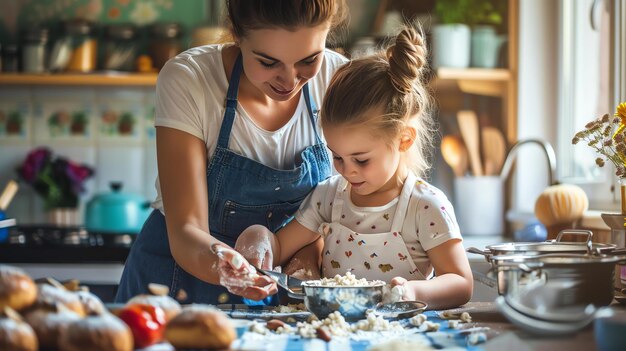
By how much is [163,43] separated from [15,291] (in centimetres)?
305

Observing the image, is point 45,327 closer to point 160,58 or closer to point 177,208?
point 177,208

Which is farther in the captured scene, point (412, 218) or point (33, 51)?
point (33, 51)

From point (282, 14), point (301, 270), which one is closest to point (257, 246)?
point (301, 270)

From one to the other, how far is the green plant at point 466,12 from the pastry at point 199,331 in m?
2.74

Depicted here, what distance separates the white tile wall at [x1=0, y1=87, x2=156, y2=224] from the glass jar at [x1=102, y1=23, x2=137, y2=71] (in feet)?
0.45

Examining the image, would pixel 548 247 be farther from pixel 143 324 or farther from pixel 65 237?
pixel 65 237

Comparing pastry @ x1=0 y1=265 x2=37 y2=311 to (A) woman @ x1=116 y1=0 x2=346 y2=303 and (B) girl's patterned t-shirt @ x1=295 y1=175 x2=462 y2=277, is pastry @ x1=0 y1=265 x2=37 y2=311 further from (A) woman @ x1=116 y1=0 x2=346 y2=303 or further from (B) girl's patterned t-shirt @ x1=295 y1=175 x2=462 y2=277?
(B) girl's patterned t-shirt @ x1=295 y1=175 x2=462 y2=277

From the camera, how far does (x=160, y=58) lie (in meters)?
3.77

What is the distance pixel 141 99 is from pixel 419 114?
2510mm

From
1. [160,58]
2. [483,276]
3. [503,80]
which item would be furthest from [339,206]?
[160,58]

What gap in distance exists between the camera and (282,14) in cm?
149

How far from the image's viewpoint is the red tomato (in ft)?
2.88

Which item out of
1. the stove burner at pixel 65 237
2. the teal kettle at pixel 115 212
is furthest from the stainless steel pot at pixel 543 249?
the teal kettle at pixel 115 212

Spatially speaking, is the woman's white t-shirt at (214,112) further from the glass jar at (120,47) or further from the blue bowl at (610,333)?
the glass jar at (120,47)
